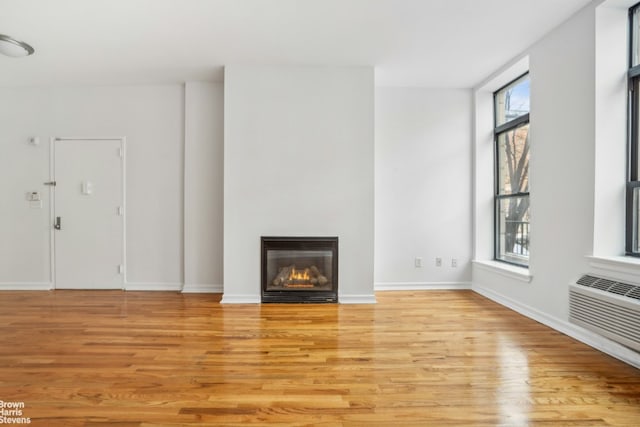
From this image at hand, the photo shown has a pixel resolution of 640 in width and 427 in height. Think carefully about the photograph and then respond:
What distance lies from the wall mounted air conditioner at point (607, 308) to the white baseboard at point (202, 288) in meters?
3.86

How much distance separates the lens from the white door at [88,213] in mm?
4613

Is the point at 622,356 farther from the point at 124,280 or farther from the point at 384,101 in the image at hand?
the point at 124,280

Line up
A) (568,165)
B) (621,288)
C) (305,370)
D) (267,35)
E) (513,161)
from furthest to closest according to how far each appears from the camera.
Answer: (513,161), (267,35), (568,165), (621,288), (305,370)

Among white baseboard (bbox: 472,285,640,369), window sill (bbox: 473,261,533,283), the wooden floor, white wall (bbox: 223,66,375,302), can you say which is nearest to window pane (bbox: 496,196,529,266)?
window sill (bbox: 473,261,533,283)

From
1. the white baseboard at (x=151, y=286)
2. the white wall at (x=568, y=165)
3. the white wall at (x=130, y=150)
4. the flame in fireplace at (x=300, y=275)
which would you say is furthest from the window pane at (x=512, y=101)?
the white baseboard at (x=151, y=286)

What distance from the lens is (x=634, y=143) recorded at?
2.70 meters

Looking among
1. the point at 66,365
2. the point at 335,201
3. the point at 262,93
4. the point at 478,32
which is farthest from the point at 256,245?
the point at 478,32

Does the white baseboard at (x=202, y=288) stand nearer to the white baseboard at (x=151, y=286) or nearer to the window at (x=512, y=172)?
the white baseboard at (x=151, y=286)

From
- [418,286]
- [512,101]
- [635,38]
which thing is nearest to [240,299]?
[418,286]

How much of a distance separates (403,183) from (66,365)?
13.2 ft

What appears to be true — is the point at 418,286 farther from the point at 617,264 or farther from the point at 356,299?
the point at 617,264

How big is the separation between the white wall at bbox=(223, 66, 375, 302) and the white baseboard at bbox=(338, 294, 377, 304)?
0.01 m

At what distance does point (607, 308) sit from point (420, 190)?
255 cm

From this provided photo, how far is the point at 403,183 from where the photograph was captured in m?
4.67
